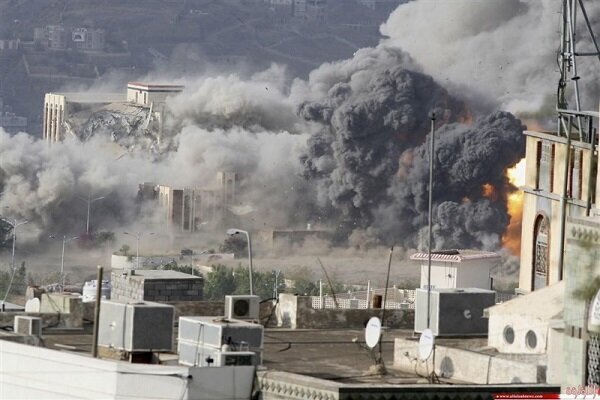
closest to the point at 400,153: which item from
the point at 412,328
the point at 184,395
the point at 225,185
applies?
the point at 225,185

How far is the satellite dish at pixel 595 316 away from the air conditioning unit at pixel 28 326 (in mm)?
7550

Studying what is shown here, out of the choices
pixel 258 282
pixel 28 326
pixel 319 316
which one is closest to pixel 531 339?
pixel 319 316

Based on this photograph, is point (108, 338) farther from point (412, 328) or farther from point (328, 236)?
point (328, 236)

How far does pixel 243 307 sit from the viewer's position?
2939 cm

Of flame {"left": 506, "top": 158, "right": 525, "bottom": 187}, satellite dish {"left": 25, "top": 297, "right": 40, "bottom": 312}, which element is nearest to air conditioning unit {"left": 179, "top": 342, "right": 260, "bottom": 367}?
satellite dish {"left": 25, "top": 297, "right": 40, "bottom": 312}

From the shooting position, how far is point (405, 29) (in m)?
150

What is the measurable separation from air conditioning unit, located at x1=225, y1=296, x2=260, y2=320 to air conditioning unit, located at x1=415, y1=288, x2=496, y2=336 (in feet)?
6.87

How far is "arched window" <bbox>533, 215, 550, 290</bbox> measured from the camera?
155 ft

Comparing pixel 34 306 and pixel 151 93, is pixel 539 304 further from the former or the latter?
pixel 151 93

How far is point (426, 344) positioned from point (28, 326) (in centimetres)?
504

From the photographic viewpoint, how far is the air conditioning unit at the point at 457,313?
29.8 metres

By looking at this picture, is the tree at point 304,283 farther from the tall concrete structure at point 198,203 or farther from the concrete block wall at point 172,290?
the concrete block wall at point 172,290

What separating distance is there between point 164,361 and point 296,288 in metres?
84.0

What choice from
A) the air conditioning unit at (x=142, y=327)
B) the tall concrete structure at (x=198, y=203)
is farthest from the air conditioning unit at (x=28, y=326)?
the tall concrete structure at (x=198, y=203)
